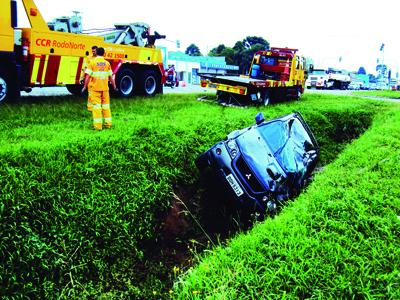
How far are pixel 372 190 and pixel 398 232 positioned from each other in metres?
1.18

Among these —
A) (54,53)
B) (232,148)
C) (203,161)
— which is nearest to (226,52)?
(54,53)

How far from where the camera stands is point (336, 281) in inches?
121

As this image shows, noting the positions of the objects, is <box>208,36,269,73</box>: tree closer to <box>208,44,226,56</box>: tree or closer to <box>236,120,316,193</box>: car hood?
<box>208,44,226,56</box>: tree

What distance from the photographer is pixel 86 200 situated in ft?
15.7

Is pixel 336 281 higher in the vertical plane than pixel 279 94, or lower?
lower

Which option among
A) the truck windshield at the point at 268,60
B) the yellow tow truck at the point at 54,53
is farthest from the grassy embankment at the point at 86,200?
the truck windshield at the point at 268,60

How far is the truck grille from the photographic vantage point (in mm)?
5262

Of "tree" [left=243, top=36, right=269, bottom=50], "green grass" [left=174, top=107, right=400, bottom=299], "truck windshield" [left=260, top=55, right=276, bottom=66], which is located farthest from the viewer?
"tree" [left=243, top=36, right=269, bottom=50]

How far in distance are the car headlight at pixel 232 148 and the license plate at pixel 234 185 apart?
363 mm

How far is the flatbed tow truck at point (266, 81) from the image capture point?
12.6m

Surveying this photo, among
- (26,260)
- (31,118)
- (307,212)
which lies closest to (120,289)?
(26,260)

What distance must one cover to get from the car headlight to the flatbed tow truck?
6826mm

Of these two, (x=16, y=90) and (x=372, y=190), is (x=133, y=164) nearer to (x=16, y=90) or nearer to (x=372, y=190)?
(x=372, y=190)

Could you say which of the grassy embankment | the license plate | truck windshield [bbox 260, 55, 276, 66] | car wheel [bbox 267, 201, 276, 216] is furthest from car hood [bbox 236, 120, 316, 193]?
truck windshield [bbox 260, 55, 276, 66]
